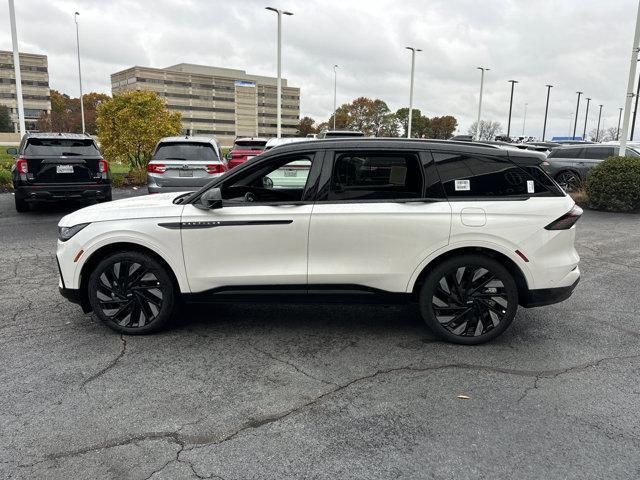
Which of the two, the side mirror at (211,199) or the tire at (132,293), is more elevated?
the side mirror at (211,199)

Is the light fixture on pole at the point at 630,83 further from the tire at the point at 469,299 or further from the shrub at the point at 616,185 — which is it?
the tire at the point at 469,299

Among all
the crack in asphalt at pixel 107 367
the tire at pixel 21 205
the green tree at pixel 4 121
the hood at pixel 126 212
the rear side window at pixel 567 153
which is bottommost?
the crack in asphalt at pixel 107 367

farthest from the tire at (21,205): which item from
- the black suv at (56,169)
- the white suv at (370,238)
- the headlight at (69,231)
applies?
the white suv at (370,238)

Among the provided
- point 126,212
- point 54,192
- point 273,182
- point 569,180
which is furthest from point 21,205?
point 569,180

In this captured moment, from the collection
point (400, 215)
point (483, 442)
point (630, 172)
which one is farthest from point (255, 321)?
point (630, 172)

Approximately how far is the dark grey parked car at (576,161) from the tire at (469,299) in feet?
43.0

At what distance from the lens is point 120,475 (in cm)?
262

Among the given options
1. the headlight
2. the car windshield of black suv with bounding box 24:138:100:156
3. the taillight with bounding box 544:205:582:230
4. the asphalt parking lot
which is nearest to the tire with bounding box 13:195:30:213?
the car windshield of black suv with bounding box 24:138:100:156

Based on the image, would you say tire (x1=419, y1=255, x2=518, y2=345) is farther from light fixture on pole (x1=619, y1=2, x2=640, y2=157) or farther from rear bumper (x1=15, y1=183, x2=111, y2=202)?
light fixture on pole (x1=619, y1=2, x2=640, y2=157)

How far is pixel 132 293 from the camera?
14.5 feet

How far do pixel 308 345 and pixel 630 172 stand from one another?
11303 millimetres

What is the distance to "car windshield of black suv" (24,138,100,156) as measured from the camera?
33.9ft

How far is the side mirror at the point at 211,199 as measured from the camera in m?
4.18

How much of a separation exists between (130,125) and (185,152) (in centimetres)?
928
